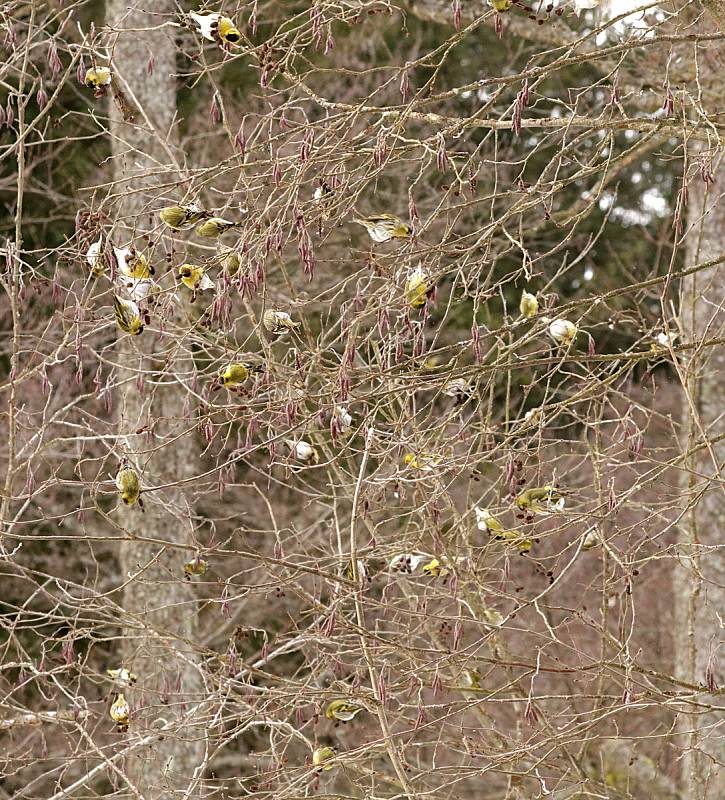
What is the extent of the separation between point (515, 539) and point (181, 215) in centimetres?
133

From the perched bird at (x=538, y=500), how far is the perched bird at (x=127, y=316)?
114 centimetres

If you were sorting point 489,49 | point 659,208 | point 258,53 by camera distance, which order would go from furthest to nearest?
point 659,208 < point 489,49 < point 258,53

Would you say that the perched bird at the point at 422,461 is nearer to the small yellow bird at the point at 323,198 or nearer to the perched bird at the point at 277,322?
the perched bird at the point at 277,322

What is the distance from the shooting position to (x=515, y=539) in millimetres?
3410

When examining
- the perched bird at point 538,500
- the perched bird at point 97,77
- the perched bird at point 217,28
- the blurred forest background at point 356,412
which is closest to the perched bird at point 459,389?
the blurred forest background at point 356,412

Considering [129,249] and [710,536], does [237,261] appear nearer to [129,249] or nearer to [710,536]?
[129,249]

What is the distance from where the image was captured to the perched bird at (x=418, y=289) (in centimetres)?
287

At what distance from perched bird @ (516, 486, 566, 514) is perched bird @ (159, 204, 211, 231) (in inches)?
45.5

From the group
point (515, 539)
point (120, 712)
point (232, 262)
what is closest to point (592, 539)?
point (515, 539)

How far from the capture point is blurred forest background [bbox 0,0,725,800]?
3158 millimetres

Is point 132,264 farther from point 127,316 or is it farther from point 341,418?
point 341,418

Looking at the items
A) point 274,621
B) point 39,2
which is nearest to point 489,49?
point 274,621

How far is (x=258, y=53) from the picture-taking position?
3.14 metres

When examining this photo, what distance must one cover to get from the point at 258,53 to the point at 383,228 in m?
0.59
